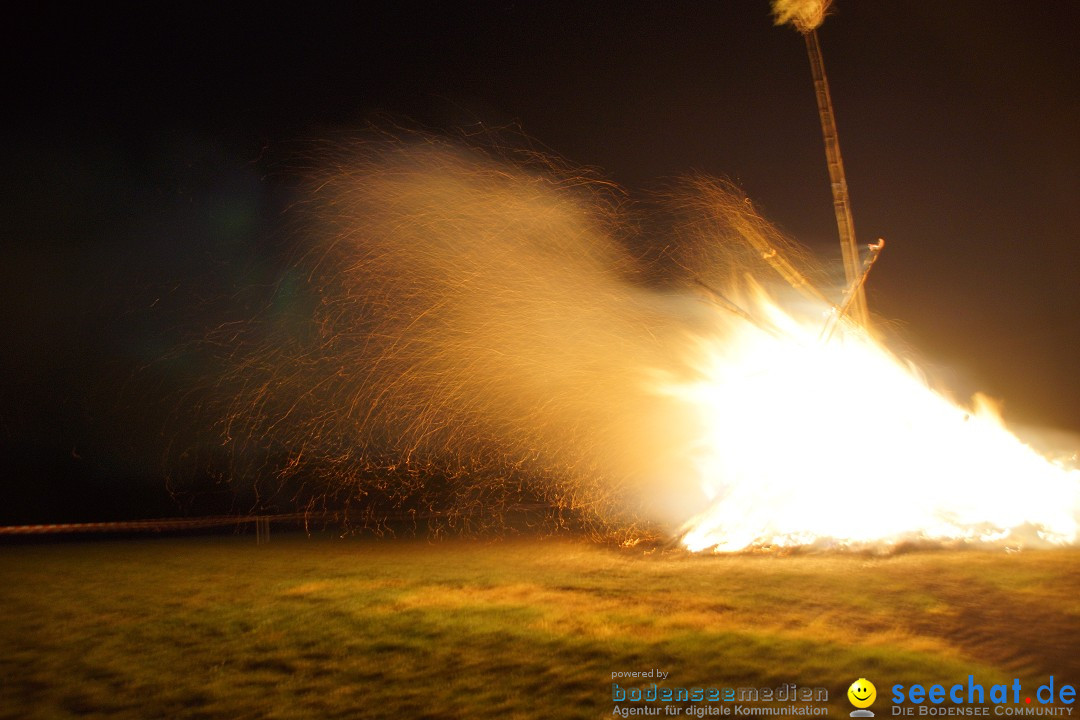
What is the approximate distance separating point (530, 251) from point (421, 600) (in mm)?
4598

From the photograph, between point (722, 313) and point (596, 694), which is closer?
point (596, 694)

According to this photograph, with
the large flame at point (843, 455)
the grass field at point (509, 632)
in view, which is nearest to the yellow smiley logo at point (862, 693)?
the grass field at point (509, 632)

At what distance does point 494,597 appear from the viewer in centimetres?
632

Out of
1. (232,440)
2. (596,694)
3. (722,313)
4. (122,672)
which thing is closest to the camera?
(596,694)

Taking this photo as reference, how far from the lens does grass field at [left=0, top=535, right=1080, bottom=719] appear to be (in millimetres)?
4000

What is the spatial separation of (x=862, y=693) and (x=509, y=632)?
2347mm

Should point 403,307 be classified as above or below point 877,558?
above

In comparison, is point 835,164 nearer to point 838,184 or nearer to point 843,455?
point 838,184

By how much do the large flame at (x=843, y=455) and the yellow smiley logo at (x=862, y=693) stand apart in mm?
4368

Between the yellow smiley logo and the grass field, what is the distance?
0.21ft

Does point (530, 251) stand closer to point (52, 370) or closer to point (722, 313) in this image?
point (722, 313)

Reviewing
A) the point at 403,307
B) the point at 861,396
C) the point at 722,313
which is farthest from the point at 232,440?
the point at 861,396

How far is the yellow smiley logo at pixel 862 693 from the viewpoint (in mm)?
3615

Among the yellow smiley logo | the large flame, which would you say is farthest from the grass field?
the large flame
